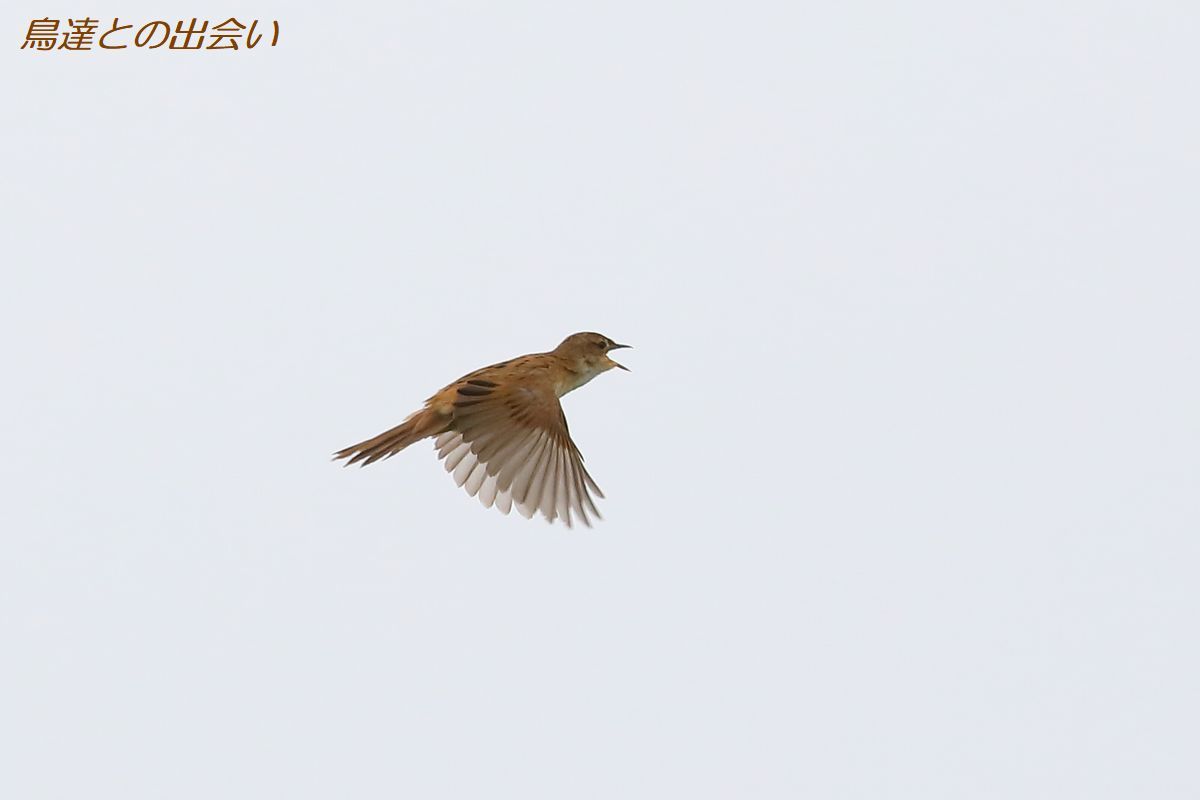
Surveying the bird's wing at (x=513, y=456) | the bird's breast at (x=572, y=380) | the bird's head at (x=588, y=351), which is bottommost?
the bird's wing at (x=513, y=456)

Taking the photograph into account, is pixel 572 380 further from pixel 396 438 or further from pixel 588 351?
pixel 396 438

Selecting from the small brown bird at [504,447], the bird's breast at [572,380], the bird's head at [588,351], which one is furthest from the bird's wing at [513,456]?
the bird's head at [588,351]

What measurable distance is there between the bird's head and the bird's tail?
1143mm

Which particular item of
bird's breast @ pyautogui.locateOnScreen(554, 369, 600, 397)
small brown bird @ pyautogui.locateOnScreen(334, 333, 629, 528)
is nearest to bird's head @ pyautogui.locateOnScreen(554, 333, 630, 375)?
bird's breast @ pyautogui.locateOnScreen(554, 369, 600, 397)

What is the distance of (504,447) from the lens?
1038 centimetres

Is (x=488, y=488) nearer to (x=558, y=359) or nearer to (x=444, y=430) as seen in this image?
(x=444, y=430)

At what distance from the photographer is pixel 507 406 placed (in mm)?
10484

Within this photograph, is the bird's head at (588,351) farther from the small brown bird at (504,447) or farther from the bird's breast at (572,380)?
the small brown bird at (504,447)

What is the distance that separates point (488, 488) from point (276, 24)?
531 cm

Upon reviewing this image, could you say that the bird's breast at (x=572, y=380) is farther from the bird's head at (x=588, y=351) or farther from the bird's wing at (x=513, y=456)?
the bird's wing at (x=513, y=456)

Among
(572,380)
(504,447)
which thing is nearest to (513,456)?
(504,447)

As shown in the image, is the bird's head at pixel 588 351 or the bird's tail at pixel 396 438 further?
the bird's head at pixel 588 351

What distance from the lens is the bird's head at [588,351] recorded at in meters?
11.3

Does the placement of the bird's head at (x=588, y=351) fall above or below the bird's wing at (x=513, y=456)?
above
